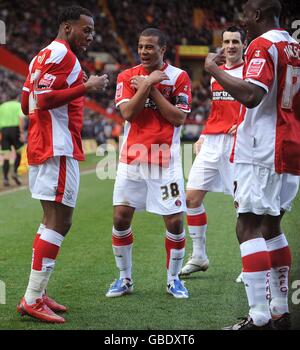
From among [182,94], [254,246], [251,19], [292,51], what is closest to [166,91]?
[182,94]

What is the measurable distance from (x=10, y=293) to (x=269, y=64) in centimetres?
311

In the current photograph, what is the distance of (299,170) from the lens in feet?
16.4

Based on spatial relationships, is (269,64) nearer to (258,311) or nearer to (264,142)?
(264,142)

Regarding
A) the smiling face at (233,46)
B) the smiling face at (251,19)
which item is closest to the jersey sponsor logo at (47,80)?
the smiling face at (251,19)

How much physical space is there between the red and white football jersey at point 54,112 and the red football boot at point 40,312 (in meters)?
1.06

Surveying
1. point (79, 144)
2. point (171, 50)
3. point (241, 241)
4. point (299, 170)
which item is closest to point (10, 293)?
point (79, 144)

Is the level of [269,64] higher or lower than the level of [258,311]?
higher

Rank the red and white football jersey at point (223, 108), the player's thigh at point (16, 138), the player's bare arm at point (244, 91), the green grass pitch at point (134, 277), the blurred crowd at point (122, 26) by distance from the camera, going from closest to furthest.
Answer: the player's bare arm at point (244, 91) < the green grass pitch at point (134, 277) < the red and white football jersey at point (223, 108) < the player's thigh at point (16, 138) < the blurred crowd at point (122, 26)

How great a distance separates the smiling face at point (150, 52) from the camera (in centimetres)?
606

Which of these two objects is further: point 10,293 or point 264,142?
point 10,293

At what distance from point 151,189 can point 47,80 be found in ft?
4.65

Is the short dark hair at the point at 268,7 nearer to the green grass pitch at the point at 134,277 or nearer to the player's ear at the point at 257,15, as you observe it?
the player's ear at the point at 257,15

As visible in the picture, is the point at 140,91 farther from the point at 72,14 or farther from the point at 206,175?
the point at 206,175
